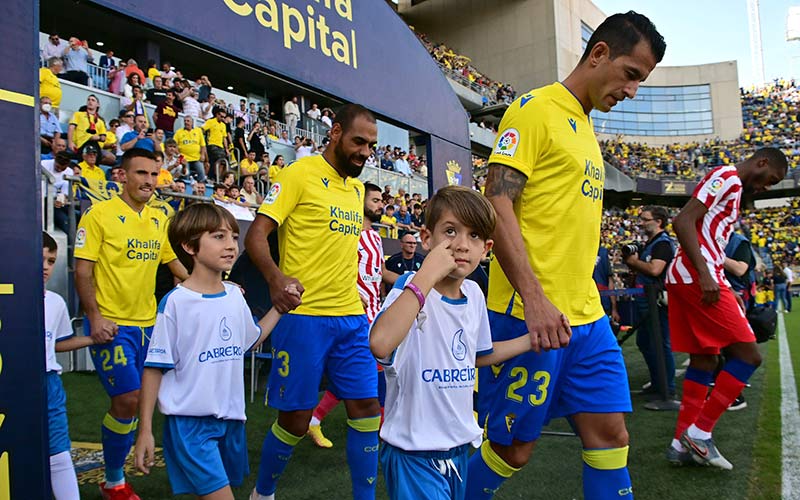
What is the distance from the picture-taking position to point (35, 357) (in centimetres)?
246

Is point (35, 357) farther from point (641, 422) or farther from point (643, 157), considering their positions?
point (643, 157)

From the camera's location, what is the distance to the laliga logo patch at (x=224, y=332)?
2.56 metres

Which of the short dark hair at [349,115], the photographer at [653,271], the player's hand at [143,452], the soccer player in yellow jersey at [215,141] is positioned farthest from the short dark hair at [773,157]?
the soccer player in yellow jersey at [215,141]

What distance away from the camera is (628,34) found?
2418 millimetres

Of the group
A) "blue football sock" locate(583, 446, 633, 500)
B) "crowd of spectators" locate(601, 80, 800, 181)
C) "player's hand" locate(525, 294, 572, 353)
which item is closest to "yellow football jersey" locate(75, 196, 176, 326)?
"player's hand" locate(525, 294, 572, 353)

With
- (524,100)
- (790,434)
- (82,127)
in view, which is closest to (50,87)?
(82,127)

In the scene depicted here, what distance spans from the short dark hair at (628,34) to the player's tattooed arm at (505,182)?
25.1 inches

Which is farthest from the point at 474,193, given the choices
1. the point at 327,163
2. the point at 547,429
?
the point at 547,429

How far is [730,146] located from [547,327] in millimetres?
59247

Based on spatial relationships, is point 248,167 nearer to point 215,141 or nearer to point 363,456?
point 215,141

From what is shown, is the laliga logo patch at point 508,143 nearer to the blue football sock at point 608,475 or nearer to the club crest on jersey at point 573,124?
the club crest on jersey at point 573,124

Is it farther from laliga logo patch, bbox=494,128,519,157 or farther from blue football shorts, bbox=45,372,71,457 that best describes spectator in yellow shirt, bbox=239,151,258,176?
laliga logo patch, bbox=494,128,519,157

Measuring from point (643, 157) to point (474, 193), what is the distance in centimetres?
5484

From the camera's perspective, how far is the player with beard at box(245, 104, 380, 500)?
Answer: 3.21 metres
